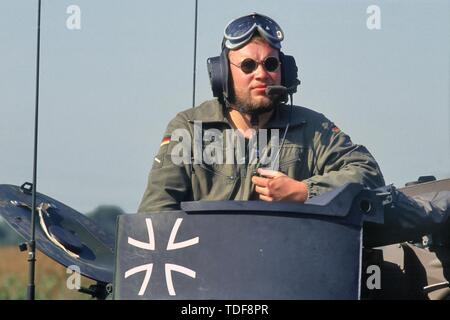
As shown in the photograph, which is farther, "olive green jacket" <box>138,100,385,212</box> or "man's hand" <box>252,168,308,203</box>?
"olive green jacket" <box>138,100,385,212</box>

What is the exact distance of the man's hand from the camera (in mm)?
7223

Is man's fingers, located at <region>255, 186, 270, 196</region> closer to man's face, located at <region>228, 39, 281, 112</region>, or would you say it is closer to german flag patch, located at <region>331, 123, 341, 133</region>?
man's face, located at <region>228, 39, 281, 112</region>

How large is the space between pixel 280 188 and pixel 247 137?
80cm

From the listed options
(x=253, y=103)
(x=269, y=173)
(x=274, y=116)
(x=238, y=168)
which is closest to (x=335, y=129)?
(x=274, y=116)

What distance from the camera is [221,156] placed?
7.84 meters

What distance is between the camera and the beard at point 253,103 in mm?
7945

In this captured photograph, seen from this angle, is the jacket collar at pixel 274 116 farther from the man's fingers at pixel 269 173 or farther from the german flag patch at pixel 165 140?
the man's fingers at pixel 269 173

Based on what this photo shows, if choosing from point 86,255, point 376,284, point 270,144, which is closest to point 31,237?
point 86,255

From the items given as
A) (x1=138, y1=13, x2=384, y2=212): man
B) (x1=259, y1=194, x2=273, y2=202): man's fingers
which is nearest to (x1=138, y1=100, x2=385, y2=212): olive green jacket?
(x1=138, y1=13, x2=384, y2=212): man

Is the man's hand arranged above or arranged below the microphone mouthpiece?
below
